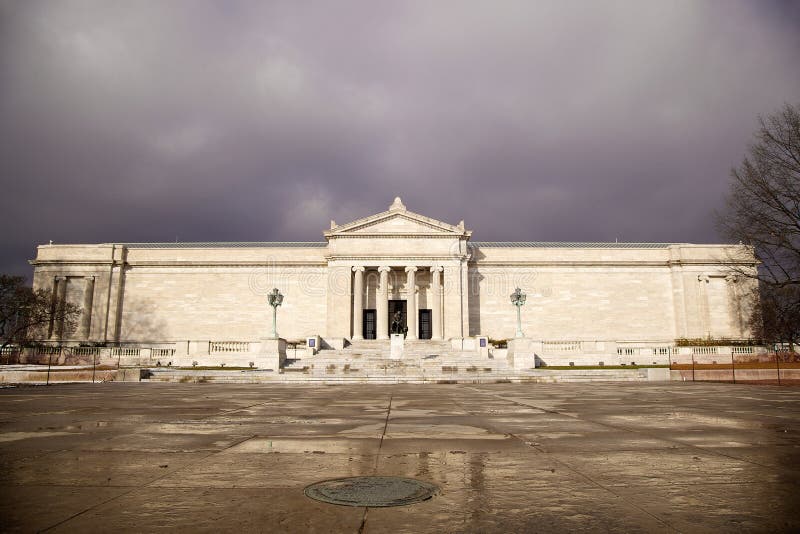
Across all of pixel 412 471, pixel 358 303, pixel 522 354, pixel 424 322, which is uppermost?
pixel 358 303

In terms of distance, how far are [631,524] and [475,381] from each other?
84.2ft

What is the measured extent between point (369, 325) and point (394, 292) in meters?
4.59

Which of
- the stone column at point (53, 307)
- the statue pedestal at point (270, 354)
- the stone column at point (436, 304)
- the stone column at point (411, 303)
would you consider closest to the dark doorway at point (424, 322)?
the stone column at point (436, 304)

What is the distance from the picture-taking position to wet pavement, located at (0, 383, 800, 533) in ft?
11.9

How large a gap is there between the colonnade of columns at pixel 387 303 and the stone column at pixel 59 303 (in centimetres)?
2904

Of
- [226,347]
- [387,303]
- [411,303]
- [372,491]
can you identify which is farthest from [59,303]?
[372,491]

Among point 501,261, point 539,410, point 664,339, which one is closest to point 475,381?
point 539,410

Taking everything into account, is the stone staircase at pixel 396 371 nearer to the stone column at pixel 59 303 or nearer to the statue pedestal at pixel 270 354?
the statue pedestal at pixel 270 354

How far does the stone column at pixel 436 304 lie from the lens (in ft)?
174

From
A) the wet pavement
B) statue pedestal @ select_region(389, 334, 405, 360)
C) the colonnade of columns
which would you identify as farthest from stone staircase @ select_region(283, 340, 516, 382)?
the wet pavement

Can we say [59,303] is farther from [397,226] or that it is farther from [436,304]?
[436,304]

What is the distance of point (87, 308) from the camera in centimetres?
5678

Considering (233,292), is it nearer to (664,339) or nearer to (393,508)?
(664,339)

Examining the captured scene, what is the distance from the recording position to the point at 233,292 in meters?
57.9
